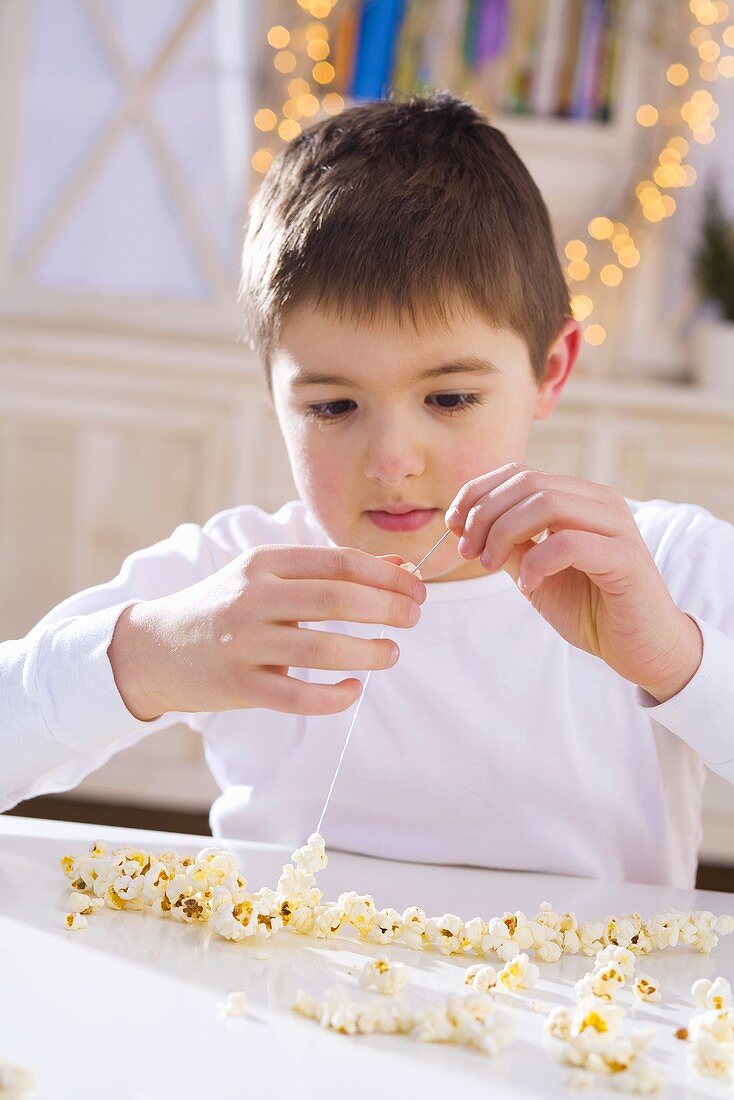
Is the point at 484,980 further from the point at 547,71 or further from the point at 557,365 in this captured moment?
the point at 547,71

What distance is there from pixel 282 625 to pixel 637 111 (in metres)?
2.24

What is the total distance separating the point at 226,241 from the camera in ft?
9.18

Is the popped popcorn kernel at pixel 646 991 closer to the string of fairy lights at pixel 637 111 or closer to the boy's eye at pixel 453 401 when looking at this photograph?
the boy's eye at pixel 453 401

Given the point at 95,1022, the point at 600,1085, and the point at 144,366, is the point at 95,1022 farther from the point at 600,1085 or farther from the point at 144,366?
the point at 144,366

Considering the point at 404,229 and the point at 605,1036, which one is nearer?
the point at 605,1036

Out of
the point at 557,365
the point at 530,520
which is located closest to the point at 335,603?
the point at 530,520

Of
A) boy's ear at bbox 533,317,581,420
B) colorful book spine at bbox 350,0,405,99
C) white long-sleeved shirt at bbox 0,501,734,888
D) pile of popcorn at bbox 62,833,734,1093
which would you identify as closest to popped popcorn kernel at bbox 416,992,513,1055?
pile of popcorn at bbox 62,833,734,1093

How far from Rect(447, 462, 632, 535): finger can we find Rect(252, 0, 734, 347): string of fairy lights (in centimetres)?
194

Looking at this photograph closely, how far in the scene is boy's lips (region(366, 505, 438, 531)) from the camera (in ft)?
3.27

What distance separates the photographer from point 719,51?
2.69m

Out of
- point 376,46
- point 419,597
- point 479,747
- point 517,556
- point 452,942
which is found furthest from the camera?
point 376,46

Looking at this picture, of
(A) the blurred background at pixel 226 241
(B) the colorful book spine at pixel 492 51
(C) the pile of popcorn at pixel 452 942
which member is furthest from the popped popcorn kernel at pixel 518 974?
(B) the colorful book spine at pixel 492 51

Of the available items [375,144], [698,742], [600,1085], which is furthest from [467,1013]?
[375,144]

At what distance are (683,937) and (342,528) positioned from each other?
43cm
